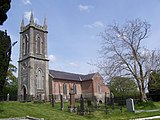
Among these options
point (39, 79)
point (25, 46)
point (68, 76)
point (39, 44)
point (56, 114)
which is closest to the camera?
point (56, 114)

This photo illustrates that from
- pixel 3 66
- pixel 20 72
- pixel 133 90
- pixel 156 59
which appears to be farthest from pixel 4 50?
pixel 133 90

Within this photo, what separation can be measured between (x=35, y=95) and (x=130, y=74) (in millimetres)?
21407

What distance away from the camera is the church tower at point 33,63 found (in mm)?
42531

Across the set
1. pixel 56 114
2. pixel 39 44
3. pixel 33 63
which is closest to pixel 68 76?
pixel 39 44

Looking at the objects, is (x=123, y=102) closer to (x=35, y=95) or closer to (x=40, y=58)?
(x=35, y=95)

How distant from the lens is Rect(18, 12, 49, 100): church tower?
42531 mm

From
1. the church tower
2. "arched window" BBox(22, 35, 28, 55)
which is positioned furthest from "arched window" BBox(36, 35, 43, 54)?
"arched window" BBox(22, 35, 28, 55)

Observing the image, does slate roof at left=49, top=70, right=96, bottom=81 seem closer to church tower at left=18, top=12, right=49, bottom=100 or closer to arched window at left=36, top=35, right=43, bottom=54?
church tower at left=18, top=12, right=49, bottom=100

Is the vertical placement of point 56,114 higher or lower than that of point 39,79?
lower

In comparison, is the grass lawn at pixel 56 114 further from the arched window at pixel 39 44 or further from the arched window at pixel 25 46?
the arched window at pixel 25 46

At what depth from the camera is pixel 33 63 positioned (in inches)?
1715

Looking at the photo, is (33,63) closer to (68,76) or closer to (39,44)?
(39,44)

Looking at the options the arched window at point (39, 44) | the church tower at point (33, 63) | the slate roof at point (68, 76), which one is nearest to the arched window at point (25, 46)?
→ the church tower at point (33, 63)

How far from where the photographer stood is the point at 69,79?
5069cm
